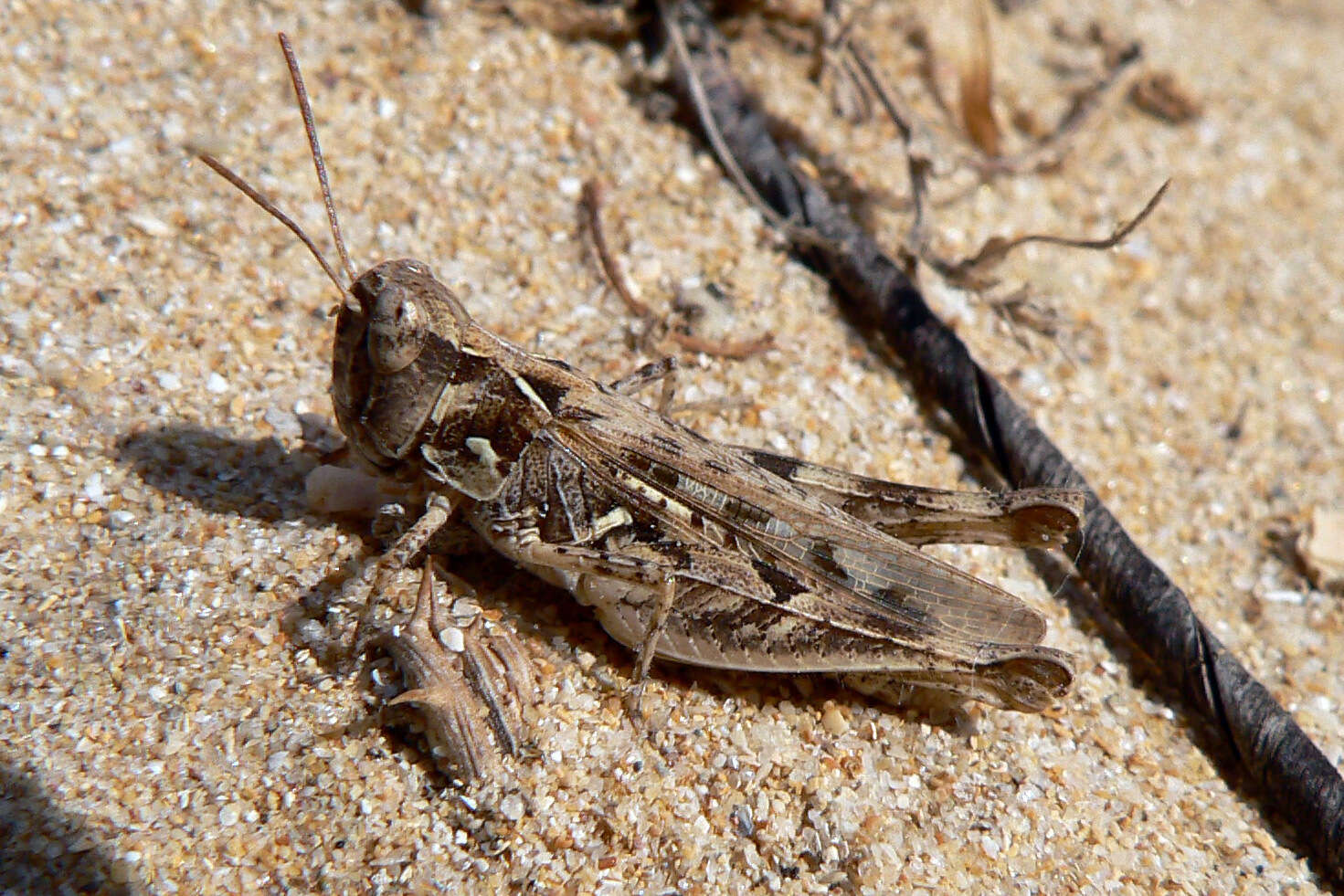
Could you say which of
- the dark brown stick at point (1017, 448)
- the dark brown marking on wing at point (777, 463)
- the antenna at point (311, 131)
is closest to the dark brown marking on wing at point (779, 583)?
the dark brown marking on wing at point (777, 463)

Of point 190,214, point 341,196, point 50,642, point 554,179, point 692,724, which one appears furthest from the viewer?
point 554,179

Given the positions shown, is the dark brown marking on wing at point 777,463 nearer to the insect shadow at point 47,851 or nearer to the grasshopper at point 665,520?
the grasshopper at point 665,520

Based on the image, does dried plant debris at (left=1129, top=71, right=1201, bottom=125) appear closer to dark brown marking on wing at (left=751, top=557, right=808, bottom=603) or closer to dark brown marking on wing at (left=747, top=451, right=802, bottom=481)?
dark brown marking on wing at (left=747, top=451, right=802, bottom=481)

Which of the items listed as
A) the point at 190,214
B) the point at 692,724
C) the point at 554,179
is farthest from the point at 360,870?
the point at 554,179

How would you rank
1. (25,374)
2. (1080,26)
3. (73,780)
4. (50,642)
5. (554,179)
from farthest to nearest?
(1080,26) → (554,179) → (25,374) → (50,642) → (73,780)

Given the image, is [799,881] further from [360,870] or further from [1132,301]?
[1132,301]

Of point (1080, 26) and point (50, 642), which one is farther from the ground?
point (1080, 26)

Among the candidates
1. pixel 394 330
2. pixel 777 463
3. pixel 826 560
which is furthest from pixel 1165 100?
pixel 394 330

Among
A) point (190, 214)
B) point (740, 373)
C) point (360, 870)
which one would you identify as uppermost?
point (740, 373)
